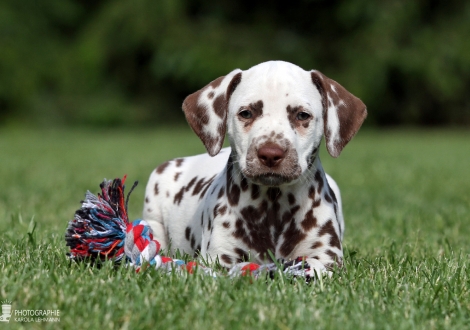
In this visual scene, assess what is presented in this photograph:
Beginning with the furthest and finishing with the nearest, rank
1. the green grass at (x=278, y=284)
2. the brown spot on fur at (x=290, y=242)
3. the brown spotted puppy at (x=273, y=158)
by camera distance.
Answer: the brown spot on fur at (x=290, y=242) → the brown spotted puppy at (x=273, y=158) → the green grass at (x=278, y=284)

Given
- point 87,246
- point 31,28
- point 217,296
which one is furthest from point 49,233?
point 31,28

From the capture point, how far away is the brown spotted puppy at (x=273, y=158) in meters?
3.87

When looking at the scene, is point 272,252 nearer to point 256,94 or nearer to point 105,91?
point 256,94

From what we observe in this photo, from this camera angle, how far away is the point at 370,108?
29.7m

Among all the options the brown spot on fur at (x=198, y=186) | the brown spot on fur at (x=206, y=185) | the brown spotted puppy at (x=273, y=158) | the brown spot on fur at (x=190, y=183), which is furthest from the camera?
the brown spot on fur at (x=190, y=183)

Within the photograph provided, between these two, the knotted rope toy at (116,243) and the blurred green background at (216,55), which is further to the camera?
the blurred green background at (216,55)

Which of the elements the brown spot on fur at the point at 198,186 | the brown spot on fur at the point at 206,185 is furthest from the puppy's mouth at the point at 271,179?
the brown spot on fur at the point at 198,186

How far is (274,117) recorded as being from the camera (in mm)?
3945

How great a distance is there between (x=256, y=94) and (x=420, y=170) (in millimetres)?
8949

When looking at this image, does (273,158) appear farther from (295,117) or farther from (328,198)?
(328,198)

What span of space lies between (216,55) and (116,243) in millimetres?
25659

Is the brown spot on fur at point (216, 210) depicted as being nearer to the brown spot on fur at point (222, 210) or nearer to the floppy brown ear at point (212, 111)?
the brown spot on fur at point (222, 210)

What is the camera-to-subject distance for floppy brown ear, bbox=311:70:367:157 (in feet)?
13.8

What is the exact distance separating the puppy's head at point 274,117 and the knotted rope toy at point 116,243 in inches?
20.2
